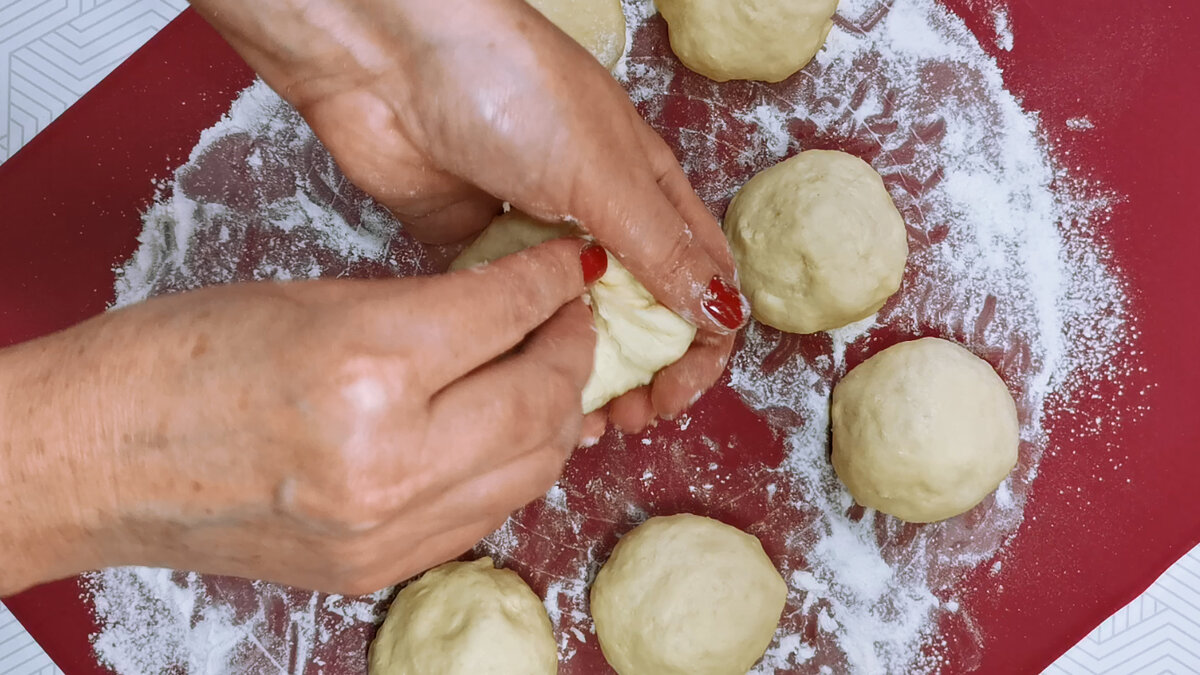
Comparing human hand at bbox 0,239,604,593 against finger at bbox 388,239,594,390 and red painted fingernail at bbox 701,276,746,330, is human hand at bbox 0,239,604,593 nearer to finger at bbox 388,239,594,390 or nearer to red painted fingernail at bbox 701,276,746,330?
finger at bbox 388,239,594,390

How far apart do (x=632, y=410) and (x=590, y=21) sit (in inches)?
29.8

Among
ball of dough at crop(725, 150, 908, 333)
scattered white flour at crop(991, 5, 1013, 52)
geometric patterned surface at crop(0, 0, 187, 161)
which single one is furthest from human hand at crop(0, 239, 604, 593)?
scattered white flour at crop(991, 5, 1013, 52)

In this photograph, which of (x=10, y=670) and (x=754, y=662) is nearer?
(x=754, y=662)

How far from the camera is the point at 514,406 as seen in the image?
0.94 metres

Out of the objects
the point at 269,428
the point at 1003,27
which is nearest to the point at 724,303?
the point at 269,428

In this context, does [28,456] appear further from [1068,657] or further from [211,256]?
[1068,657]

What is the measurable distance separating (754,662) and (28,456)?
4.03 feet

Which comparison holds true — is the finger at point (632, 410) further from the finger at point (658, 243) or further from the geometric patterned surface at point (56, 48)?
the geometric patterned surface at point (56, 48)

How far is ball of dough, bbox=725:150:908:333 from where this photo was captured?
4.59 ft

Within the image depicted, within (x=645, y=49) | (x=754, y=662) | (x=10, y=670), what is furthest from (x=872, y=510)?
(x=10, y=670)

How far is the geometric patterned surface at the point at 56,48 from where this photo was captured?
165 cm

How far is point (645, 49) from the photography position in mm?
1624

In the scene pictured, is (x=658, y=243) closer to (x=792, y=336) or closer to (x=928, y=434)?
(x=792, y=336)

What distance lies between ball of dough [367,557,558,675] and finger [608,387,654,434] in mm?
378
